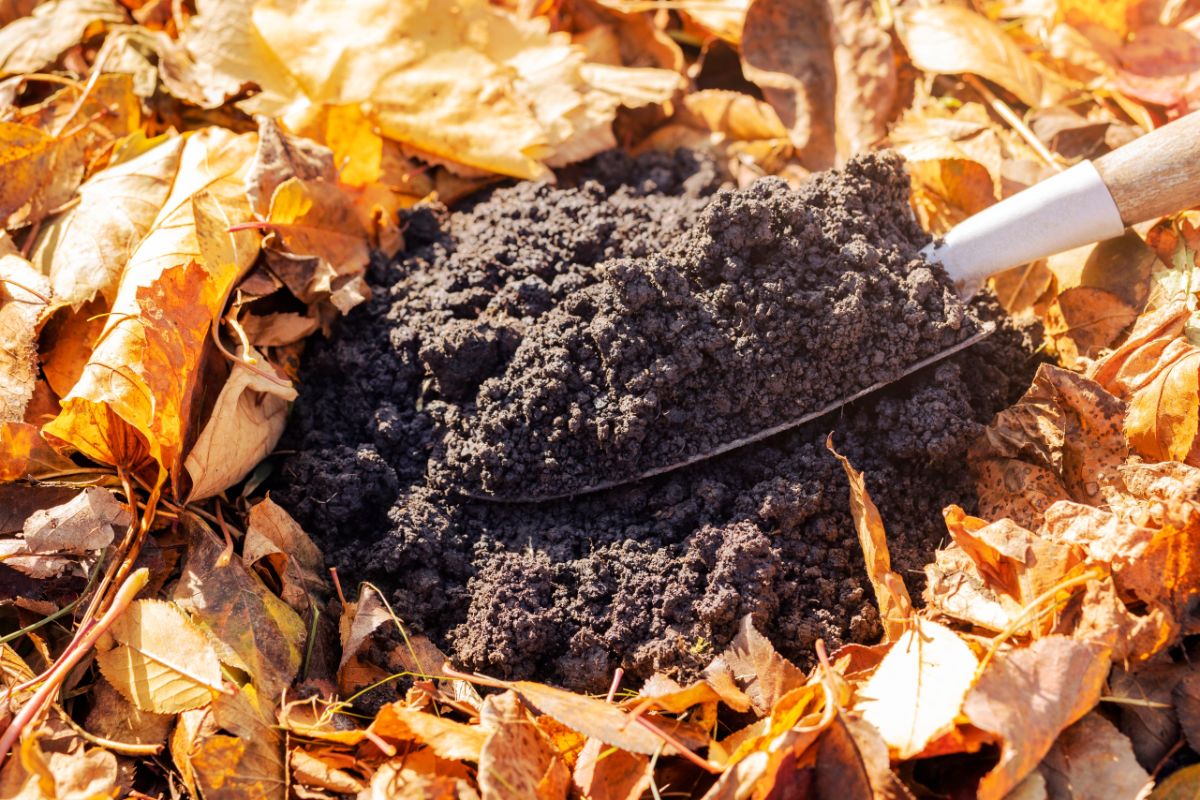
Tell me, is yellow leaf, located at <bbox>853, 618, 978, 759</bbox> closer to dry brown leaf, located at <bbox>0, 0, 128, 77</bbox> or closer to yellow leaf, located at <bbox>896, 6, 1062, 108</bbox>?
yellow leaf, located at <bbox>896, 6, 1062, 108</bbox>

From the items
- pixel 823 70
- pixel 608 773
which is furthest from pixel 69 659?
pixel 823 70

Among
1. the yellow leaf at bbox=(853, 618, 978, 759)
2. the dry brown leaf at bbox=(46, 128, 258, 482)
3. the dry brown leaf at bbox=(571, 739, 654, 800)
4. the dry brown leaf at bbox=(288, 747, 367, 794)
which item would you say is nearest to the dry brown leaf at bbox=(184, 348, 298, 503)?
the dry brown leaf at bbox=(46, 128, 258, 482)

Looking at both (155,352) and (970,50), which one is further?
(970,50)

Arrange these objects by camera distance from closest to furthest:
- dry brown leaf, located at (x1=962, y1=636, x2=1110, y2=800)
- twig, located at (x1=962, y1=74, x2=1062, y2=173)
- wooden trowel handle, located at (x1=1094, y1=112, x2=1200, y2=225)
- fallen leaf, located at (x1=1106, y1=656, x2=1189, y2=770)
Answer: dry brown leaf, located at (x1=962, y1=636, x2=1110, y2=800)
fallen leaf, located at (x1=1106, y1=656, x2=1189, y2=770)
wooden trowel handle, located at (x1=1094, y1=112, x2=1200, y2=225)
twig, located at (x1=962, y1=74, x2=1062, y2=173)

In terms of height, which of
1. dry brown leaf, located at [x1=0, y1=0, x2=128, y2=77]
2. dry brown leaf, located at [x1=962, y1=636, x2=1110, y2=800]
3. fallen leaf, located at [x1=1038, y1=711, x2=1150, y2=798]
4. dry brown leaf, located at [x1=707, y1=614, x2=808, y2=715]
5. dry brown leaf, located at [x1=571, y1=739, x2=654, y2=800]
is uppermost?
dry brown leaf, located at [x1=0, y1=0, x2=128, y2=77]

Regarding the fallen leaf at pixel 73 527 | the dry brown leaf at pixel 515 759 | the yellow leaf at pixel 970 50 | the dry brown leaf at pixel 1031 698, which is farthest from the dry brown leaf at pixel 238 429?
the yellow leaf at pixel 970 50

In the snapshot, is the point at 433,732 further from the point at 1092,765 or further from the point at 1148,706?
the point at 1148,706

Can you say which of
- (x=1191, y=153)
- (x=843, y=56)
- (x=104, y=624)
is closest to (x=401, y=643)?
(x=104, y=624)

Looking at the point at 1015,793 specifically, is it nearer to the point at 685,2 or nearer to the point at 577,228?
the point at 577,228
